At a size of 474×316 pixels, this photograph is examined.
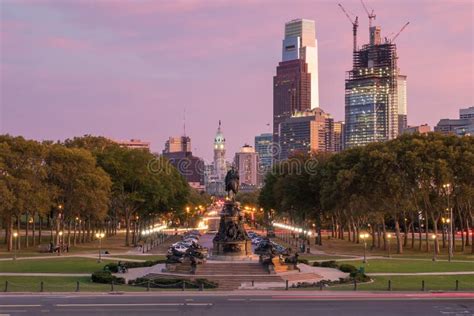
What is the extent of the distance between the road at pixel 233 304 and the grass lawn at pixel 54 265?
59.2ft

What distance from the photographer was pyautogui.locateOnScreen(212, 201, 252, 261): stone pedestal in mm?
65188

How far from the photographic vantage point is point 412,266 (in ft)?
224

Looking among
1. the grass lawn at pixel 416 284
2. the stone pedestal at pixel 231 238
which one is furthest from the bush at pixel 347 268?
the stone pedestal at pixel 231 238

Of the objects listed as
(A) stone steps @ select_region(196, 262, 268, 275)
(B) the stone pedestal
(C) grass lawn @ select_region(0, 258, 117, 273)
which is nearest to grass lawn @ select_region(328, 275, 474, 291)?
(A) stone steps @ select_region(196, 262, 268, 275)

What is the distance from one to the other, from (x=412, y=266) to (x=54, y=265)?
1473 inches

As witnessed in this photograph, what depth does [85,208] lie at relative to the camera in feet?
306

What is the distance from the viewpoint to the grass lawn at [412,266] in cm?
6400

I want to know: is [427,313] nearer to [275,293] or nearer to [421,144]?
[275,293]

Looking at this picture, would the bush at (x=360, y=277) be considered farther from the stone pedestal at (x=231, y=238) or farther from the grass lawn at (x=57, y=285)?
the grass lawn at (x=57, y=285)

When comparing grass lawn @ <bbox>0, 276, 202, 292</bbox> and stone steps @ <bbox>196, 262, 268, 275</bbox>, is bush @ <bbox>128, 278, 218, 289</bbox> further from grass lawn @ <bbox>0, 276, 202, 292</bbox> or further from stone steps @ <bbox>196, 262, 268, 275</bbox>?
stone steps @ <bbox>196, 262, 268, 275</bbox>

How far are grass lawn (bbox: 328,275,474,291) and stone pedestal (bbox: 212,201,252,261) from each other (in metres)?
14.7

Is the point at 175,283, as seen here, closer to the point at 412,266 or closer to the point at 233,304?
the point at 233,304

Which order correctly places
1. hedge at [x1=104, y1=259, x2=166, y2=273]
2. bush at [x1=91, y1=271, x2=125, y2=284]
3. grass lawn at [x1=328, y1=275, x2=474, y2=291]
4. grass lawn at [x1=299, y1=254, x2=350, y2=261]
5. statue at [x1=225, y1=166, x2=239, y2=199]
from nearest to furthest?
grass lawn at [x1=328, y1=275, x2=474, y2=291], bush at [x1=91, y1=271, x2=125, y2=284], hedge at [x1=104, y1=259, x2=166, y2=273], statue at [x1=225, y1=166, x2=239, y2=199], grass lawn at [x1=299, y1=254, x2=350, y2=261]

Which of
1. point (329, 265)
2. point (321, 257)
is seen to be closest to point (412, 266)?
point (329, 265)
